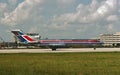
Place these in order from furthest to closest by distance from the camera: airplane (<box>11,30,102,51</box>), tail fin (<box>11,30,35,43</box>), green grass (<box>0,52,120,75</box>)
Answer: tail fin (<box>11,30,35,43</box>) → airplane (<box>11,30,102,51</box>) → green grass (<box>0,52,120,75</box>)

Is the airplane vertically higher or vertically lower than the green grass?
higher

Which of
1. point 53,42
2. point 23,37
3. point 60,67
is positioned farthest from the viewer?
point 23,37

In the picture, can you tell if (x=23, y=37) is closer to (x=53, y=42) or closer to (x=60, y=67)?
(x=53, y=42)

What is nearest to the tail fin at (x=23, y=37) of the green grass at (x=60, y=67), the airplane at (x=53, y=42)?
the airplane at (x=53, y=42)

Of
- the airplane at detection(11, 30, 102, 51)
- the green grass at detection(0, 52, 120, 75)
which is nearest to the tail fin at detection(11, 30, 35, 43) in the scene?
the airplane at detection(11, 30, 102, 51)

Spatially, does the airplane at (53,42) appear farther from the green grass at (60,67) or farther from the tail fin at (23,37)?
the green grass at (60,67)

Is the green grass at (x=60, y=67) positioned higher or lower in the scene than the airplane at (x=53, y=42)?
lower

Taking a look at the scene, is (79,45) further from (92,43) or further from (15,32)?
(15,32)

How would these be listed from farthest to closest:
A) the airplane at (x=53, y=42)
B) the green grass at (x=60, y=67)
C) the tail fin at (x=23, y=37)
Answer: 1. the tail fin at (x=23, y=37)
2. the airplane at (x=53, y=42)
3. the green grass at (x=60, y=67)

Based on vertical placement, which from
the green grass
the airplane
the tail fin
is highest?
the tail fin

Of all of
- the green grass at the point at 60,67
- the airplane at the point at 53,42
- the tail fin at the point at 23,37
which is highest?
the tail fin at the point at 23,37

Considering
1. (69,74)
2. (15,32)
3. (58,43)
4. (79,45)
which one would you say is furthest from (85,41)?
(69,74)

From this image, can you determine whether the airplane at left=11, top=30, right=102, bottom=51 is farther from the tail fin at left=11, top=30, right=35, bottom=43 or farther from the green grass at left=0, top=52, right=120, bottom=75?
the green grass at left=0, top=52, right=120, bottom=75

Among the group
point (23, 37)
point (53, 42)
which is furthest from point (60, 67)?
point (23, 37)
